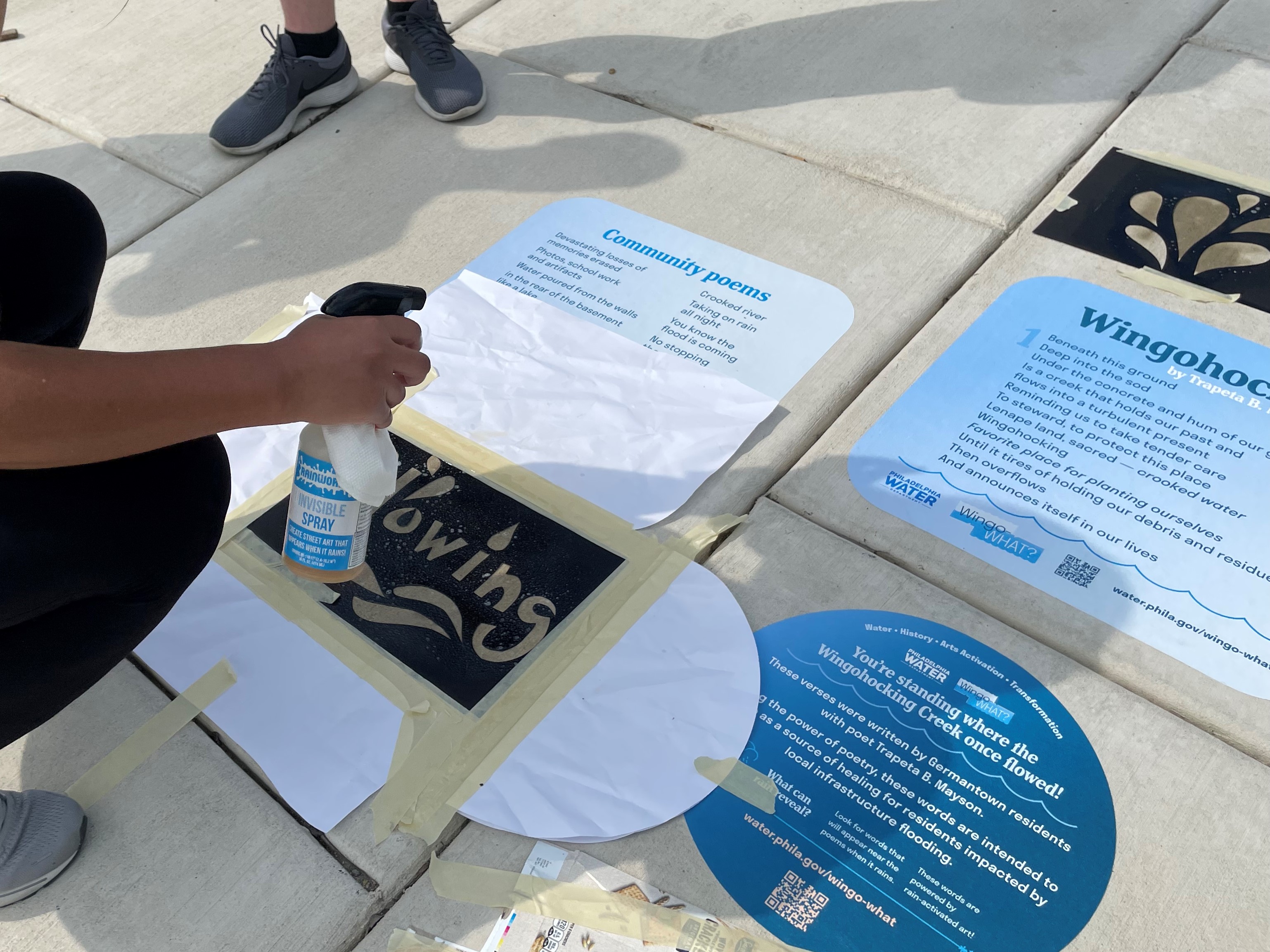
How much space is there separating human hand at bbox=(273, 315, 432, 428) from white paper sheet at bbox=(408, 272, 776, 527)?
47cm

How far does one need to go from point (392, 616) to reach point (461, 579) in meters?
0.11

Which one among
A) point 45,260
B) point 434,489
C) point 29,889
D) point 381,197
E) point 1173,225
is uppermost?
point 45,260

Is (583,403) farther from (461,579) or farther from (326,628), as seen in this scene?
(326,628)

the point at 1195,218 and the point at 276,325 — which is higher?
the point at 1195,218

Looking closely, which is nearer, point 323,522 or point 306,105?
point 323,522

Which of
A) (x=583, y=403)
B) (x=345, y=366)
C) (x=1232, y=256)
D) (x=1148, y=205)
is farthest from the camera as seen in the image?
(x=1148, y=205)

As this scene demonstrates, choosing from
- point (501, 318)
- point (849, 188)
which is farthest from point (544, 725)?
point (849, 188)

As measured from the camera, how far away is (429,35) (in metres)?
2.30

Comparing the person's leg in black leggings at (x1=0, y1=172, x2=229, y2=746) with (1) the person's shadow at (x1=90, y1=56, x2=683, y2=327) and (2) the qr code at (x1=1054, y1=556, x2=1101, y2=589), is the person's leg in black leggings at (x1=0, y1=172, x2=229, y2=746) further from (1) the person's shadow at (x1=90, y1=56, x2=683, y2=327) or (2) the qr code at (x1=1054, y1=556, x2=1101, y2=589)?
(2) the qr code at (x1=1054, y1=556, x2=1101, y2=589)

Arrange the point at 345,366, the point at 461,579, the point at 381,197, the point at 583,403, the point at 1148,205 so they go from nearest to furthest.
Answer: the point at 345,366 < the point at 461,579 < the point at 583,403 < the point at 1148,205 < the point at 381,197

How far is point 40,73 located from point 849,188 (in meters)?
2.18

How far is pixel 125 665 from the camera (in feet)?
4.39

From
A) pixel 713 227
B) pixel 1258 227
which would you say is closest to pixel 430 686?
pixel 713 227

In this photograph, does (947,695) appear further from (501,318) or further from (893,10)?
(893,10)
